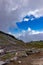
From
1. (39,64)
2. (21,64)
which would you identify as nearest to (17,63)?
(21,64)

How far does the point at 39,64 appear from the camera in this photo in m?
50.9

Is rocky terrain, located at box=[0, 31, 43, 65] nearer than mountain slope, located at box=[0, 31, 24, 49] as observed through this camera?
Yes

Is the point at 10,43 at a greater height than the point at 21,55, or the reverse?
the point at 10,43

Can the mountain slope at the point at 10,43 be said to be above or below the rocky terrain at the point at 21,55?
above

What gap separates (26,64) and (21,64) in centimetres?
108

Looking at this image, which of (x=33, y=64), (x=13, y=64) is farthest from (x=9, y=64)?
(x=33, y=64)

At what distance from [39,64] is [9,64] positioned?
7.16m

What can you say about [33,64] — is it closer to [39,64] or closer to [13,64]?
[39,64]

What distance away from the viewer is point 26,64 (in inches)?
1918

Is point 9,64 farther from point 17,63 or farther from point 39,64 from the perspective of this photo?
point 39,64

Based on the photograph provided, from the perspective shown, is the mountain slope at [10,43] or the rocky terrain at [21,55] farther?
the mountain slope at [10,43]

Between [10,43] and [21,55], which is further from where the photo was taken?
[10,43]

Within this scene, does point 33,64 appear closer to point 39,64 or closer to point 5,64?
point 39,64

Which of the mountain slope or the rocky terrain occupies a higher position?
the mountain slope
